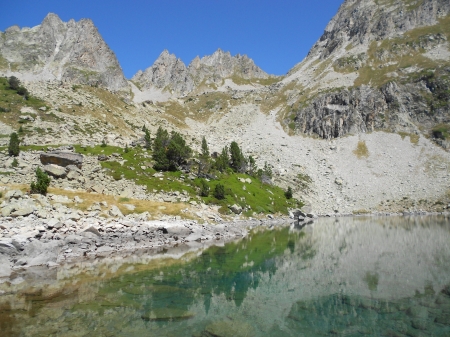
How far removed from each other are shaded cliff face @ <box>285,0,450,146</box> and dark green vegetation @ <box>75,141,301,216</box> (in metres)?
78.1

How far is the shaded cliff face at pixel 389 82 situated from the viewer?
133 meters

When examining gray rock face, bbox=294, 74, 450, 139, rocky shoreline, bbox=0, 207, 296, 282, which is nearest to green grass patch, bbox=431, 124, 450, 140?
gray rock face, bbox=294, 74, 450, 139

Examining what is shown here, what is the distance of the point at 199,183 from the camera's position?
64.1 m

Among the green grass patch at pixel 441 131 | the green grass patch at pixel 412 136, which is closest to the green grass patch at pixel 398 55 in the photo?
the green grass patch at pixel 412 136

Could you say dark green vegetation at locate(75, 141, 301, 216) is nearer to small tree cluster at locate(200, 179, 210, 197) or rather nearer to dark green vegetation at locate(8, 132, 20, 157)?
small tree cluster at locate(200, 179, 210, 197)

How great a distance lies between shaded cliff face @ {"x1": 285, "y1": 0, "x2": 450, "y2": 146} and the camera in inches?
5241

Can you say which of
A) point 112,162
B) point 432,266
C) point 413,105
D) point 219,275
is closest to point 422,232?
point 432,266

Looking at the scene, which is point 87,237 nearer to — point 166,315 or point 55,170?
point 166,315

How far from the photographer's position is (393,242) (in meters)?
39.9

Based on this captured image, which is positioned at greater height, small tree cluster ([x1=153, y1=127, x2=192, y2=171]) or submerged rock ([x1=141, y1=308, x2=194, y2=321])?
small tree cluster ([x1=153, y1=127, x2=192, y2=171])

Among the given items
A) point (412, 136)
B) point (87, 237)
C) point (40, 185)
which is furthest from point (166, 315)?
point (412, 136)

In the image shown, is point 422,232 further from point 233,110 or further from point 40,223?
point 233,110

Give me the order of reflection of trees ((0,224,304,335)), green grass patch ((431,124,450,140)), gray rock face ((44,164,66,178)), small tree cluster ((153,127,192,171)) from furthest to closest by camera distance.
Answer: green grass patch ((431,124,450,140)), small tree cluster ((153,127,192,171)), gray rock face ((44,164,66,178)), reflection of trees ((0,224,304,335))

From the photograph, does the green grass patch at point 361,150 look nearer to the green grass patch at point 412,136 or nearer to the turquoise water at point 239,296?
the green grass patch at point 412,136
